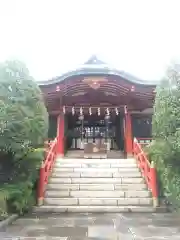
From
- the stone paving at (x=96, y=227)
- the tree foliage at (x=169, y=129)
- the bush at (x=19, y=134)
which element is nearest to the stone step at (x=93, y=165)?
the bush at (x=19, y=134)

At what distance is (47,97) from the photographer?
1455 centimetres

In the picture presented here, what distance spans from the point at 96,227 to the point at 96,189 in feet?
11.2

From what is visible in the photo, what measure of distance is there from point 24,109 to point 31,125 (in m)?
0.44

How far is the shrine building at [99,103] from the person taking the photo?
14445mm

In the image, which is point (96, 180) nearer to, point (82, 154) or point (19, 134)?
point (19, 134)

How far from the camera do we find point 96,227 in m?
6.23

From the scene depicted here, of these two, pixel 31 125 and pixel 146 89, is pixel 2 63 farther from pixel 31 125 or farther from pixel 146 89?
pixel 146 89

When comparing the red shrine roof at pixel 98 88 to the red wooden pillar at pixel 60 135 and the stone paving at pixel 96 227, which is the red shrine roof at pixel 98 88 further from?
the stone paving at pixel 96 227

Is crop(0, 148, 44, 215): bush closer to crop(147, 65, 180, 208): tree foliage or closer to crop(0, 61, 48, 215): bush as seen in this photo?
crop(0, 61, 48, 215): bush

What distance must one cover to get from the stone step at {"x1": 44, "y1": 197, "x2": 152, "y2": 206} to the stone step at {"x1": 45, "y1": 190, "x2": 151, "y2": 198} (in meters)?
0.28

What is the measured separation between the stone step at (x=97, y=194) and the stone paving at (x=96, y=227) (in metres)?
1.28

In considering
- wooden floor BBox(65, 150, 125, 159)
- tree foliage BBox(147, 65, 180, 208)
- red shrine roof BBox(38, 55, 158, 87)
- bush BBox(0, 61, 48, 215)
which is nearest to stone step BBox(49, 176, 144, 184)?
bush BBox(0, 61, 48, 215)

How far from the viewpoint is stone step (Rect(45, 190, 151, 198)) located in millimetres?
9195

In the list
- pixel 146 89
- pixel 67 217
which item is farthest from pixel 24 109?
pixel 146 89
